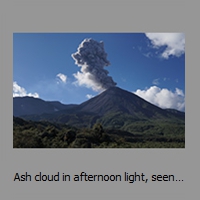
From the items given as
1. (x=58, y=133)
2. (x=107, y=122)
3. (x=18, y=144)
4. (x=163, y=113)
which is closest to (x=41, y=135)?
(x=58, y=133)

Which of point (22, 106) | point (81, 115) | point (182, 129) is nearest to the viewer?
point (182, 129)

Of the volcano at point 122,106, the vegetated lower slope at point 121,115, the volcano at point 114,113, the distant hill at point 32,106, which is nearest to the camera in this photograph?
the vegetated lower slope at point 121,115

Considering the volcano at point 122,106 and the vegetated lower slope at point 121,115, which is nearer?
the vegetated lower slope at point 121,115

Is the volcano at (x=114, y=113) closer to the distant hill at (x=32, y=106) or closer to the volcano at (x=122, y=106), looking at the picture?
the volcano at (x=122, y=106)

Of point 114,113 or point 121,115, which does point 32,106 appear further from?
point 121,115

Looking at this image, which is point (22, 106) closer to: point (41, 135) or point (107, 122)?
point (107, 122)

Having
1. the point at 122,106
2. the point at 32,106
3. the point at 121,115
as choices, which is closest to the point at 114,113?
the point at 121,115

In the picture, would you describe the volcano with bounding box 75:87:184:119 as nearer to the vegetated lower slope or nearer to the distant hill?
the vegetated lower slope

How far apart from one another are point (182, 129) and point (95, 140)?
139ft

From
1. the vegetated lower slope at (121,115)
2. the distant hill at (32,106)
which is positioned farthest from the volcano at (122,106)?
the distant hill at (32,106)

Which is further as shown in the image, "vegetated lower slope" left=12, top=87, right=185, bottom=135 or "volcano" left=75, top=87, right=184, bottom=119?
"volcano" left=75, top=87, right=184, bottom=119

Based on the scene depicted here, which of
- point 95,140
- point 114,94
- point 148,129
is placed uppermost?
point 114,94

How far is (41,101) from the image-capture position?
167000 mm

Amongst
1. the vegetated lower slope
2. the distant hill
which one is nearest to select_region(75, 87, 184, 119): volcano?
the vegetated lower slope
